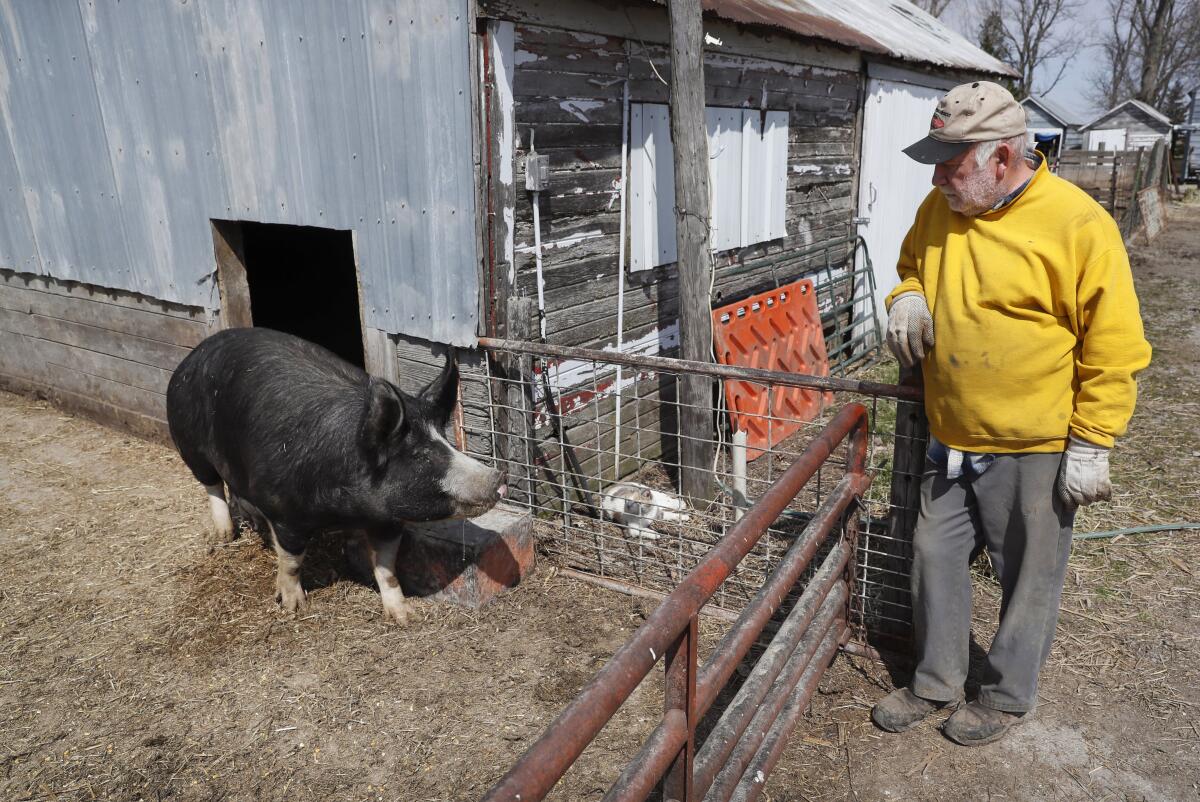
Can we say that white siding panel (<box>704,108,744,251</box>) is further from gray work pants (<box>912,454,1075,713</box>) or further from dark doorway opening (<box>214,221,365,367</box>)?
gray work pants (<box>912,454,1075,713</box>)

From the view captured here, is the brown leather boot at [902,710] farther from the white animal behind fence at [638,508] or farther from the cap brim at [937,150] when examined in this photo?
the cap brim at [937,150]

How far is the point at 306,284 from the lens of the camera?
297 inches

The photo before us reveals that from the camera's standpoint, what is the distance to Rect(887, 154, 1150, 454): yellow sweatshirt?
2535mm

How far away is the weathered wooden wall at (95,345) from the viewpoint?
614 centimetres

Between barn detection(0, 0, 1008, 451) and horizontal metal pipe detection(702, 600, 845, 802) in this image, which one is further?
barn detection(0, 0, 1008, 451)

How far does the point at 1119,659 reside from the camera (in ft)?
12.0

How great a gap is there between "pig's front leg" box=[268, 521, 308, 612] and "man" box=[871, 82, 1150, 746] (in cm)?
273

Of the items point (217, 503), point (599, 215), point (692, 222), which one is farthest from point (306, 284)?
point (692, 222)

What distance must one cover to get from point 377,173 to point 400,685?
8.75 feet

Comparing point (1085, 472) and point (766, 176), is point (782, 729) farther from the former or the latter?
point (766, 176)

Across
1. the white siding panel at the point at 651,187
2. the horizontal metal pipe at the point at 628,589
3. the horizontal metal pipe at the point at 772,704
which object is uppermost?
the white siding panel at the point at 651,187

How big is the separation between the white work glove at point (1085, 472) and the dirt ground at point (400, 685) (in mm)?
1063

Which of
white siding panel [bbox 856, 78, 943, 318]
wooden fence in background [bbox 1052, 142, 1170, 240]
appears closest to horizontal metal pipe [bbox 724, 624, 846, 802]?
white siding panel [bbox 856, 78, 943, 318]

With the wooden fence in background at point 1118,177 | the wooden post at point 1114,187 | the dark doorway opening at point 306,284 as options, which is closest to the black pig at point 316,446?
the dark doorway opening at point 306,284
